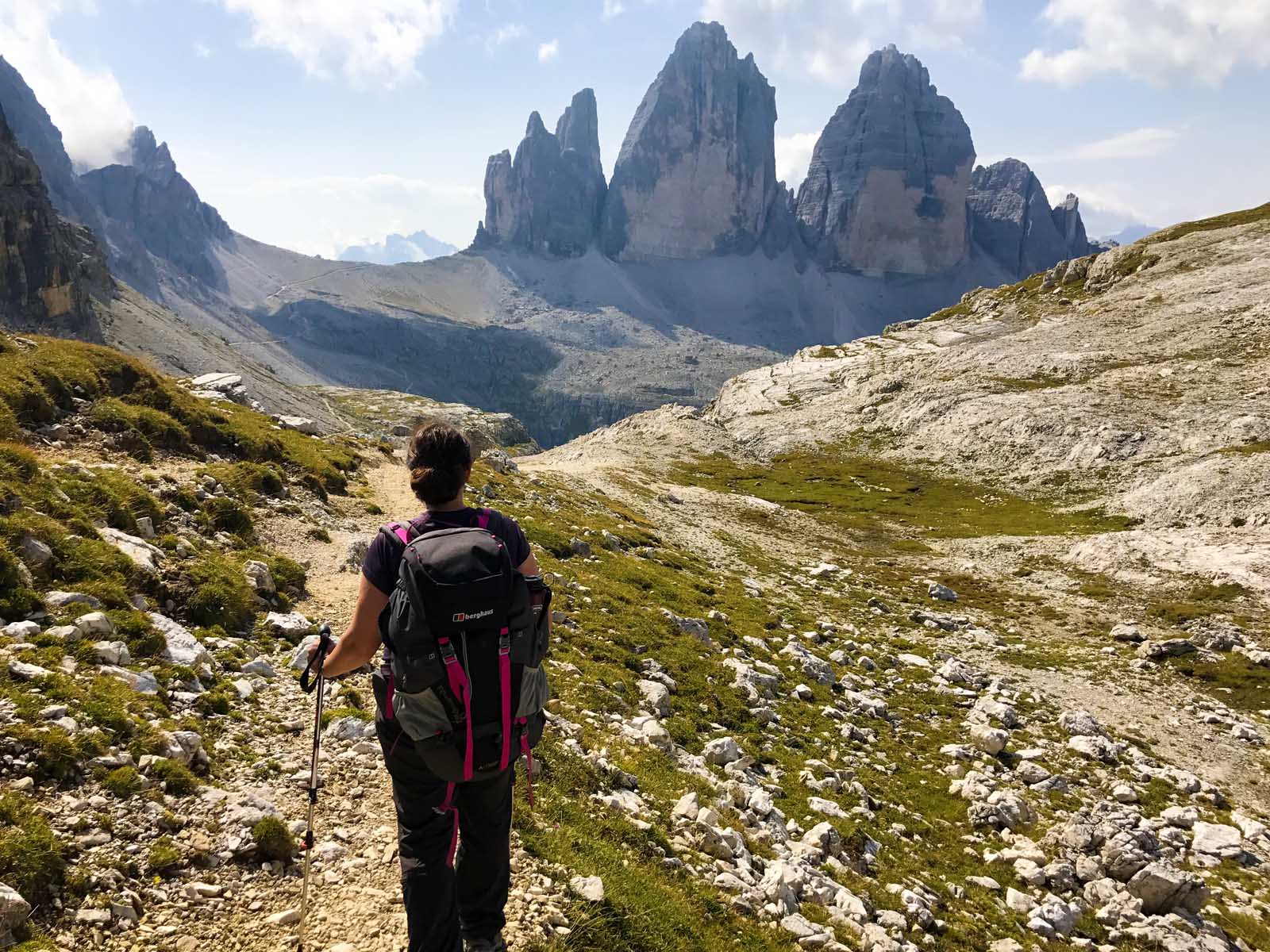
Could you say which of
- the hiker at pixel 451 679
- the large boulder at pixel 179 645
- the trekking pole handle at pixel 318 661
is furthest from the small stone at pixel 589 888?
the large boulder at pixel 179 645

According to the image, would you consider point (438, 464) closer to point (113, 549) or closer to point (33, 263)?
point (113, 549)

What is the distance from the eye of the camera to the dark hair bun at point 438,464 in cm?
579

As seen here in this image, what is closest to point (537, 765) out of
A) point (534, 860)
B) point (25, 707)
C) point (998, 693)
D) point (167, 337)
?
point (534, 860)

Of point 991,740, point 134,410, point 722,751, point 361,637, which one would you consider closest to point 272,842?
point 361,637

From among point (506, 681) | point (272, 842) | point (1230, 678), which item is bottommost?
point (1230, 678)

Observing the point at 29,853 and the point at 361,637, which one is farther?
the point at 29,853

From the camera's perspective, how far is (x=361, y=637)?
225 inches

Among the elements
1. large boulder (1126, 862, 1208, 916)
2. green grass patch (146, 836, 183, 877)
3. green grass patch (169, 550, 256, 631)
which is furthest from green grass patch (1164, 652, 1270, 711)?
green grass patch (169, 550, 256, 631)

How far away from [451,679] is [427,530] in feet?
4.28

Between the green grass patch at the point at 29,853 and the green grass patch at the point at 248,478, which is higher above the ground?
the green grass patch at the point at 248,478

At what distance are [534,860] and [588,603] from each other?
1286 centimetres

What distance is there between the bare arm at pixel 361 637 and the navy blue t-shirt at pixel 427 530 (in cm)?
9

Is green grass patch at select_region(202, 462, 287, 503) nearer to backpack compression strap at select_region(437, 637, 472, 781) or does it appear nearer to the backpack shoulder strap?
the backpack shoulder strap

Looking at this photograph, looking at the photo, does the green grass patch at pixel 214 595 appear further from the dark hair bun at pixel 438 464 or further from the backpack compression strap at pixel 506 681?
the backpack compression strap at pixel 506 681
